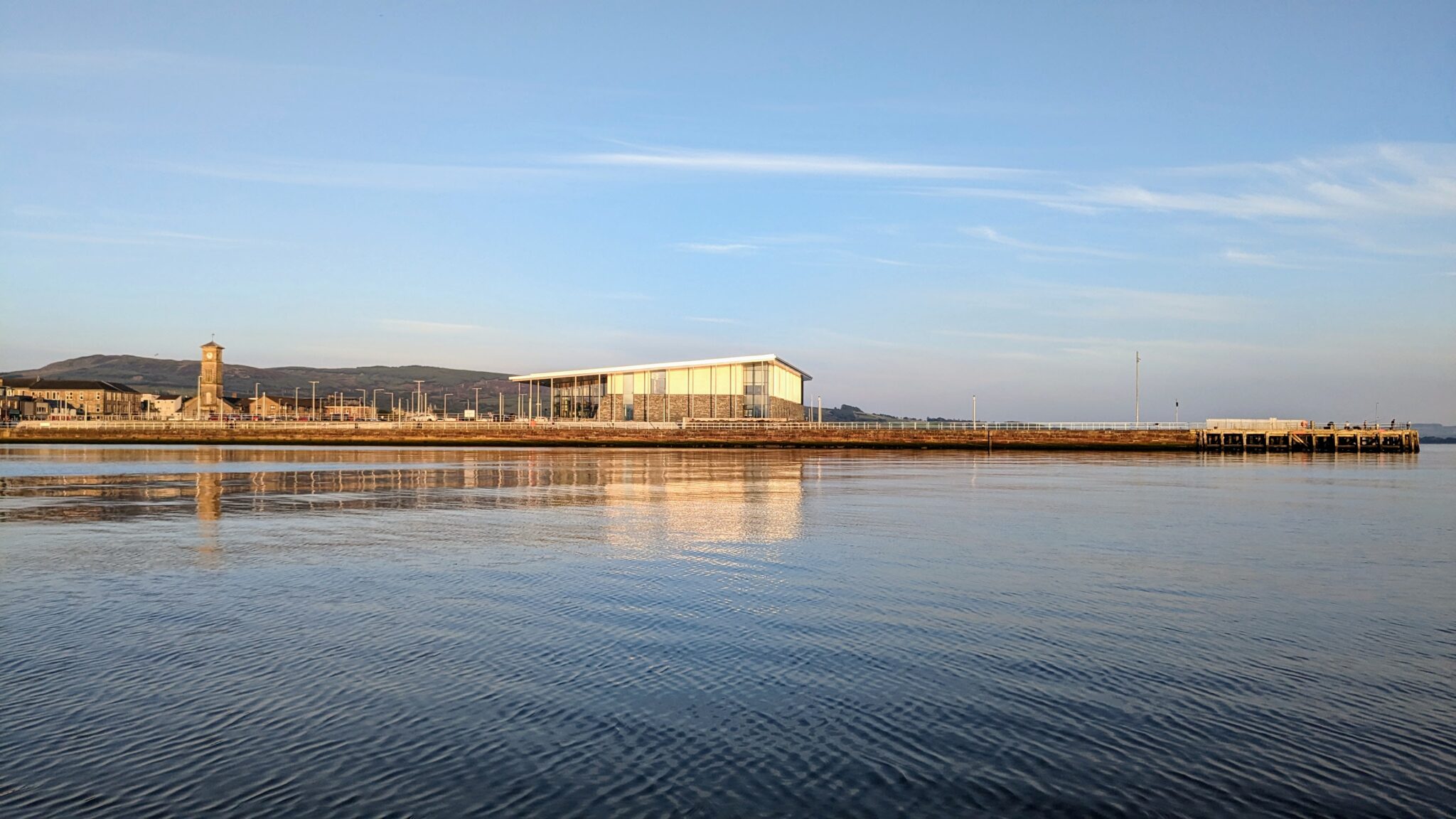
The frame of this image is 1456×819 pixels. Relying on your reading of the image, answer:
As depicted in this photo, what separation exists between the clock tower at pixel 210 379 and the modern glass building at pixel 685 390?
312 ft

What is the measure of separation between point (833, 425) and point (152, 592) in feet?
310

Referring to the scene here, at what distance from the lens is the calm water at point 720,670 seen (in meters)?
6.26

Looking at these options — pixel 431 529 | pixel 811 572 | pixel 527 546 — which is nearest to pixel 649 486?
pixel 431 529

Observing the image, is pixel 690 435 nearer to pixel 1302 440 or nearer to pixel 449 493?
pixel 1302 440

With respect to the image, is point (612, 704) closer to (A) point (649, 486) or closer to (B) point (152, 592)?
(B) point (152, 592)

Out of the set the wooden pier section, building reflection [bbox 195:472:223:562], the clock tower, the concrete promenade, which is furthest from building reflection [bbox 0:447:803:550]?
the clock tower

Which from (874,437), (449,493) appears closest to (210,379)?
(874,437)

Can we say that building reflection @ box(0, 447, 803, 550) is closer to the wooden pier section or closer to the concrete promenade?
the concrete promenade

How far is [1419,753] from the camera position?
275 inches

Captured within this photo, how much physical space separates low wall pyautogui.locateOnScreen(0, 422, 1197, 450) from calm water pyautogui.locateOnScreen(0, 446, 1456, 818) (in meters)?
79.9

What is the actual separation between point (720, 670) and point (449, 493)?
24.9m

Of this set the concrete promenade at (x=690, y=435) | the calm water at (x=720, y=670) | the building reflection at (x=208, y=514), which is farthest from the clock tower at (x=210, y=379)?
the calm water at (x=720, y=670)

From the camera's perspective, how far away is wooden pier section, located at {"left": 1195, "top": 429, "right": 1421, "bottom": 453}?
10019 cm

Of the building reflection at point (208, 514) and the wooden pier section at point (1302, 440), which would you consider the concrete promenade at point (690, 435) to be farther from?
the building reflection at point (208, 514)
